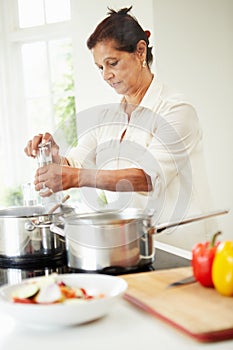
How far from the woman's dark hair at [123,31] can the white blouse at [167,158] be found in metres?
0.26

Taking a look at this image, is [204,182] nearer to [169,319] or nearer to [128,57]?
[128,57]

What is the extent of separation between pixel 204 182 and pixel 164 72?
2.05 ft

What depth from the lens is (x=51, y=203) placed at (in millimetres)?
2117

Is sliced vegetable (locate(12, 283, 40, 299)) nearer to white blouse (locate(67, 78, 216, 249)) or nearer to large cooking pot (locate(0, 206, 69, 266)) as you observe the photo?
large cooking pot (locate(0, 206, 69, 266))

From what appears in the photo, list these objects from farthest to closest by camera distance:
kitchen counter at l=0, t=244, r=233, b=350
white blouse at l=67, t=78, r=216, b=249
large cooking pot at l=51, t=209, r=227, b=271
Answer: white blouse at l=67, t=78, r=216, b=249
large cooking pot at l=51, t=209, r=227, b=271
kitchen counter at l=0, t=244, r=233, b=350

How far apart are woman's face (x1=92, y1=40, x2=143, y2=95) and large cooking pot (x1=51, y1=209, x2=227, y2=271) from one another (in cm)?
173

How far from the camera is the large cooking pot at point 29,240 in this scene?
1.84 meters

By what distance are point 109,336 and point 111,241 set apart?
1.53 ft

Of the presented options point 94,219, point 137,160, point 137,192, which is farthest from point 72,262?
point 137,160

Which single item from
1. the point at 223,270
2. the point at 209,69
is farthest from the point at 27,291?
the point at 209,69

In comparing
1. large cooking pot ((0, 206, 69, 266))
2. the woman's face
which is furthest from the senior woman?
large cooking pot ((0, 206, 69, 266))

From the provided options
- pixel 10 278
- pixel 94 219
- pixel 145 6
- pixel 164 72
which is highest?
pixel 145 6

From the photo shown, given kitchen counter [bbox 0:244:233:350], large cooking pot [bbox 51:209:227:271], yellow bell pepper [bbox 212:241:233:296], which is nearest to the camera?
kitchen counter [bbox 0:244:233:350]

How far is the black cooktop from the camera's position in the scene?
1698mm
